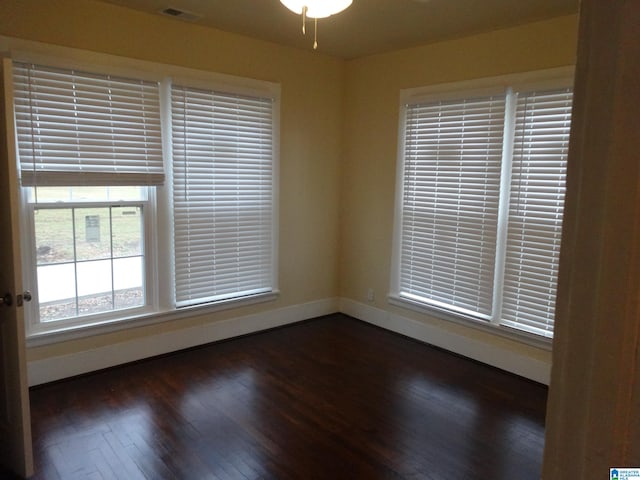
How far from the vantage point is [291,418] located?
3.00 meters

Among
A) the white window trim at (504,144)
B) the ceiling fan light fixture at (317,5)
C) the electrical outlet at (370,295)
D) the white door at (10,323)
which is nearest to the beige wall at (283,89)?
the electrical outlet at (370,295)

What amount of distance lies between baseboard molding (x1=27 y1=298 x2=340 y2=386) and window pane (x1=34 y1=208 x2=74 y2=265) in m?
0.73

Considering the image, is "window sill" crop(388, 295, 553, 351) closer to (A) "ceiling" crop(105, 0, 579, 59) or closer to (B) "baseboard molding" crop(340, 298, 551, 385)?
(B) "baseboard molding" crop(340, 298, 551, 385)

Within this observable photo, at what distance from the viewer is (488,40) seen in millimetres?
3717

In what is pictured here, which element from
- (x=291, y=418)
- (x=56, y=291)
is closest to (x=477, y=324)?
(x=291, y=418)

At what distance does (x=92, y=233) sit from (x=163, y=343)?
42.3 inches

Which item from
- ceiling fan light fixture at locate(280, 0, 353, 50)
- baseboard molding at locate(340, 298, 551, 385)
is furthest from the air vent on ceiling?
baseboard molding at locate(340, 298, 551, 385)

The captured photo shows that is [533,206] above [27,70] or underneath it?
underneath

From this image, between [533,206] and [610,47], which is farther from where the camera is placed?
[533,206]

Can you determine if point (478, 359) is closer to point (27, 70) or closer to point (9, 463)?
point (9, 463)

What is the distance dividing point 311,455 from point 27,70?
9.69ft

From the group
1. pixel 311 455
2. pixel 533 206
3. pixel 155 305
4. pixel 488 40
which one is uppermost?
pixel 488 40

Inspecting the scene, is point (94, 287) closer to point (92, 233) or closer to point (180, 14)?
point (92, 233)

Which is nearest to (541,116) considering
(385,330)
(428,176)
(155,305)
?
(428,176)
